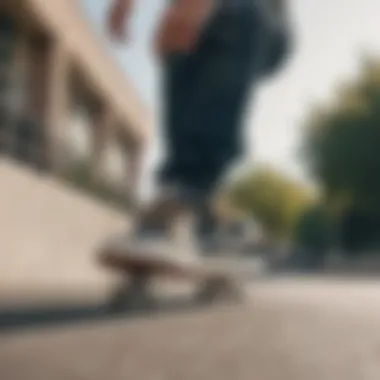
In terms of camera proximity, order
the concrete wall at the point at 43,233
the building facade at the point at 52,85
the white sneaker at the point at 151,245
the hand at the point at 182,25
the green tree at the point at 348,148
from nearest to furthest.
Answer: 1. the hand at the point at 182,25
2. the white sneaker at the point at 151,245
3. the concrete wall at the point at 43,233
4. the building facade at the point at 52,85
5. the green tree at the point at 348,148

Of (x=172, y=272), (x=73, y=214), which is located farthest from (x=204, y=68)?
(x=73, y=214)

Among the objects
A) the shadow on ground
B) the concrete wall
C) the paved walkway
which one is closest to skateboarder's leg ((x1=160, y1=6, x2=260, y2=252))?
the paved walkway

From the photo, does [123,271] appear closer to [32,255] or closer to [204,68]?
[204,68]

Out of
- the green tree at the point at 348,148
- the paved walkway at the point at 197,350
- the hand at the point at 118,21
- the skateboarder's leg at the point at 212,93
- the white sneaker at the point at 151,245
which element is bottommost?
the paved walkway at the point at 197,350

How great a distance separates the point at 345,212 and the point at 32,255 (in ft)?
78.4

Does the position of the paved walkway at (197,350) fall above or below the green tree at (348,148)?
below

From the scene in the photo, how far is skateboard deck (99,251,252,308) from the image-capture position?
14.8 ft

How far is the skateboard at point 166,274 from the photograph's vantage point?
454 centimetres

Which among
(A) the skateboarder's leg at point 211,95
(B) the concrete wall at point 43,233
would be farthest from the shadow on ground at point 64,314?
(B) the concrete wall at point 43,233

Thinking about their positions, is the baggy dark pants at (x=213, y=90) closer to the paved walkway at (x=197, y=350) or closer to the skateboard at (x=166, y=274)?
the paved walkway at (x=197, y=350)

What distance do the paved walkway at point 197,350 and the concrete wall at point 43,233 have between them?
10.9ft

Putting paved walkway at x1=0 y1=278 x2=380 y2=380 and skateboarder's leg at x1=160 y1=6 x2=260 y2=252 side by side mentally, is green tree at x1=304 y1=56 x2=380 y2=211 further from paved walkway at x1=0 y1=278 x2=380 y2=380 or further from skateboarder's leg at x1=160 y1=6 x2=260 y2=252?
skateboarder's leg at x1=160 y1=6 x2=260 y2=252

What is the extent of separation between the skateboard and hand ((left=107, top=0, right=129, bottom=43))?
208cm

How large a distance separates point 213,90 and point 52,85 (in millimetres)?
12676
